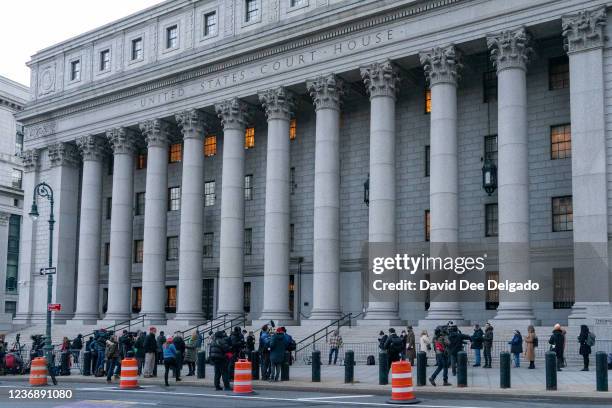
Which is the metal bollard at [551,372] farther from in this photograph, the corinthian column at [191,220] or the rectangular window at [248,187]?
the rectangular window at [248,187]

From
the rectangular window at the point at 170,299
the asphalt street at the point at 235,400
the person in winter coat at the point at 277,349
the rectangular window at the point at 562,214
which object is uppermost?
the rectangular window at the point at 562,214

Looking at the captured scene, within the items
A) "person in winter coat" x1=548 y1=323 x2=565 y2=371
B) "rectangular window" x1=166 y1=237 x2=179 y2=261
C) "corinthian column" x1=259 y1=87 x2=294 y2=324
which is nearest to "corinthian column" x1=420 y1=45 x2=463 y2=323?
"person in winter coat" x1=548 y1=323 x2=565 y2=371

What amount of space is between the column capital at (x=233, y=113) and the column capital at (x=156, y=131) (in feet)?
16.4

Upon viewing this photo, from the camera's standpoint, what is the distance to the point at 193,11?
50.3 metres

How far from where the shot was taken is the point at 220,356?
2500cm

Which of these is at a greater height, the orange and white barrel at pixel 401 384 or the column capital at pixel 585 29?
the column capital at pixel 585 29

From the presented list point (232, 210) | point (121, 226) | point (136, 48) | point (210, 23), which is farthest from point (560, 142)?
point (136, 48)

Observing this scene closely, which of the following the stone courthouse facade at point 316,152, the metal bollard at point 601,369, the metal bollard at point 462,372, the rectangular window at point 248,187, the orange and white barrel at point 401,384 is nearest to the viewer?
the orange and white barrel at point 401,384

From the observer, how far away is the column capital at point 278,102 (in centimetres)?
4431

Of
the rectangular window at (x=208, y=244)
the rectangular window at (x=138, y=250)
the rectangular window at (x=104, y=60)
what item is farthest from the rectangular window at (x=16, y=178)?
the rectangular window at (x=208, y=244)

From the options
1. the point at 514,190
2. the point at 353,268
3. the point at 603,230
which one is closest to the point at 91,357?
the point at 353,268

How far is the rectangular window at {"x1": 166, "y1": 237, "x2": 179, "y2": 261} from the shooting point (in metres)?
53.4

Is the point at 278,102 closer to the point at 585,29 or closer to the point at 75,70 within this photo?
the point at 585,29

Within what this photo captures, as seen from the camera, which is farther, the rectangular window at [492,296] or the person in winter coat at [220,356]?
the rectangular window at [492,296]
